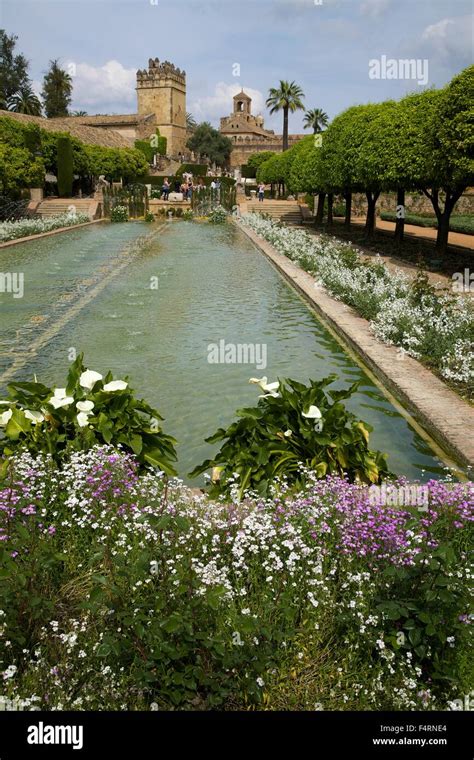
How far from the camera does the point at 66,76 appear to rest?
73.0 metres

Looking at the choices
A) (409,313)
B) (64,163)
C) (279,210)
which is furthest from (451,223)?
(409,313)

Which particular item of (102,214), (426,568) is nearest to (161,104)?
(102,214)

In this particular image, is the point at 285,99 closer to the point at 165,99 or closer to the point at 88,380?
the point at 165,99

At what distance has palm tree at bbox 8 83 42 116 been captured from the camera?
215 feet

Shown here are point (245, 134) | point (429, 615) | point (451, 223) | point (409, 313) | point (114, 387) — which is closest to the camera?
point (429, 615)

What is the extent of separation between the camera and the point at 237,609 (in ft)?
8.69

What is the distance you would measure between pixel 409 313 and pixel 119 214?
25291 millimetres

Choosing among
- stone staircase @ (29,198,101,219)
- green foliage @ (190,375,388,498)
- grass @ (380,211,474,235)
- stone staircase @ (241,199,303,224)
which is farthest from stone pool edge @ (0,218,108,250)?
green foliage @ (190,375,388,498)

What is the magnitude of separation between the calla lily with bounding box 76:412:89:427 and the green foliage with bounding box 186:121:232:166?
8336cm

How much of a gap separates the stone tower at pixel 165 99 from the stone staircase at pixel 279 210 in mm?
43781

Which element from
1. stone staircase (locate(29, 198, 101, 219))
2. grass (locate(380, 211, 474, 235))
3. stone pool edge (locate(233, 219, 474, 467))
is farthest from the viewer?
stone staircase (locate(29, 198, 101, 219))

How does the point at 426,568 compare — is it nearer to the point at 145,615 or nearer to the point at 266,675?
the point at 266,675

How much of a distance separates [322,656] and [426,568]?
52cm

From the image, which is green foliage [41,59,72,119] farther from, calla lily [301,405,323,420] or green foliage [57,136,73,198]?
calla lily [301,405,323,420]
